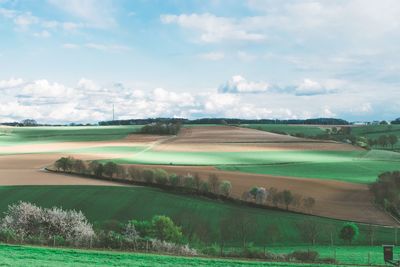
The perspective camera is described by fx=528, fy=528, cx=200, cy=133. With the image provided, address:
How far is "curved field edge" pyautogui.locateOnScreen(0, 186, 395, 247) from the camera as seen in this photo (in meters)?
47.1

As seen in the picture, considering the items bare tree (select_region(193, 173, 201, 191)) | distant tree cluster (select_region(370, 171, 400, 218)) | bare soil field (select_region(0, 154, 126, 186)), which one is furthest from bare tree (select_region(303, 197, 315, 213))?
bare soil field (select_region(0, 154, 126, 186))

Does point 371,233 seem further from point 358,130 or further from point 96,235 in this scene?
point 358,130

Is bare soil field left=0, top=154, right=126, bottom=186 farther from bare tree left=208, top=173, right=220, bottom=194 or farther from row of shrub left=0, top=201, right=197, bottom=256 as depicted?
row of shrub left=0, top=201, right=197, bottom=256

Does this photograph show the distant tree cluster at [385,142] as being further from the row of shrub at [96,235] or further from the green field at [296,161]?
the row of shrub at [96,235]

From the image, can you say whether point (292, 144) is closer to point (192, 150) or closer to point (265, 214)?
point (192, 150)

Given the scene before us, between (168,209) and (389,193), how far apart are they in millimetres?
25263

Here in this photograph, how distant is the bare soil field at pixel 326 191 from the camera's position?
54094mm

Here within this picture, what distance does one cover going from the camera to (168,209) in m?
54.0

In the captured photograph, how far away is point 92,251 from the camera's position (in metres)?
28.3

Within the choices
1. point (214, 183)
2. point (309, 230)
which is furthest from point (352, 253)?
point (214, 183)

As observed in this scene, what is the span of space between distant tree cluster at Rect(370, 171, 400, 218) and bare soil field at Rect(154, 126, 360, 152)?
45.8 meters

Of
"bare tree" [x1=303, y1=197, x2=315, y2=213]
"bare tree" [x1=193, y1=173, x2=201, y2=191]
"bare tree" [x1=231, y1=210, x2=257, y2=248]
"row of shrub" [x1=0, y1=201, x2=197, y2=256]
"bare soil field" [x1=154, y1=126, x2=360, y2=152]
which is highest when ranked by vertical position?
"bare soil field" [x1=154, y1=126, x2=360, y2=152]

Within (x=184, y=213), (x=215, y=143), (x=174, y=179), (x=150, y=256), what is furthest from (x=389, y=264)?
(x=215, y=143)

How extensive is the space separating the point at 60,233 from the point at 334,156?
Answer: 76.8 meters
